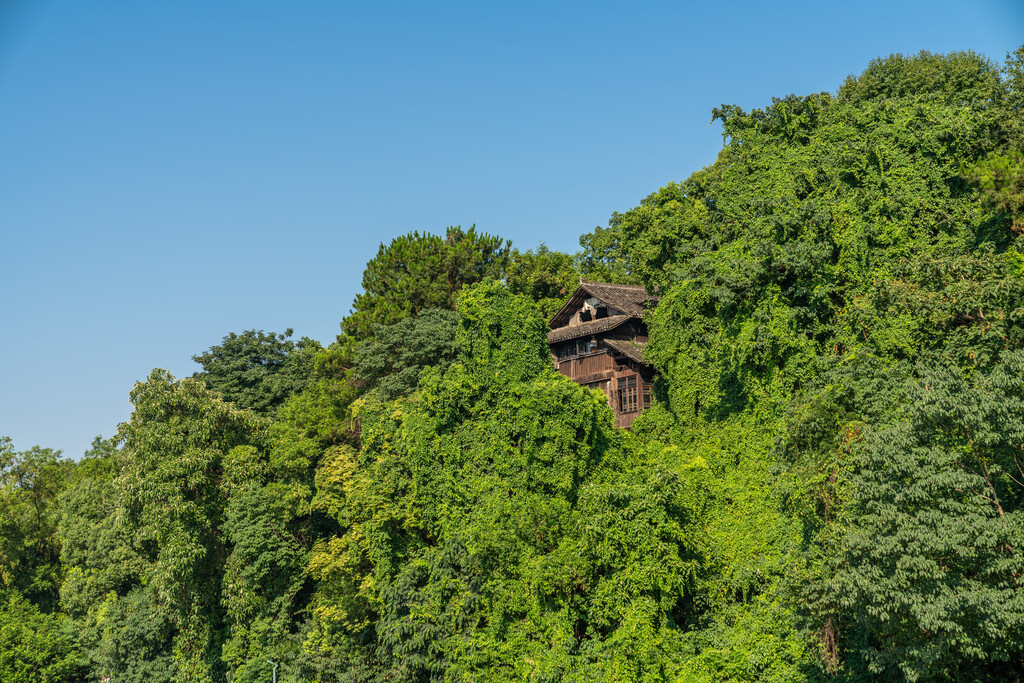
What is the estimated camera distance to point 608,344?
3881 cm

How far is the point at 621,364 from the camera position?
127 ft

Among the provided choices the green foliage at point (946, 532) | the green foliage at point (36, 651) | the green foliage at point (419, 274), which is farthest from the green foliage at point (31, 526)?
the green foliage at point (946, 532)

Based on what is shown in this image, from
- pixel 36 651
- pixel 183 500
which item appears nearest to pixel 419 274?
pixel 183 500

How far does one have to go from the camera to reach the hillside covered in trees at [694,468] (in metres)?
19.2

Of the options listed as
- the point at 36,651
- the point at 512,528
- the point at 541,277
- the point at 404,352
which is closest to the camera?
the point at 512,528

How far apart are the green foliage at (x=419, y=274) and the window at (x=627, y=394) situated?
42.2 ft

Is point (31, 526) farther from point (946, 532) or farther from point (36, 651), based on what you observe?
point (946, 532)

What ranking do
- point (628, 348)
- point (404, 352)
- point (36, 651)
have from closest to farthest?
1. point (628, 348)
2. point (404, 352)
3. point (36, 651)

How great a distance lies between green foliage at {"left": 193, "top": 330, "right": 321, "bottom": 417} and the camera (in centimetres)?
5716

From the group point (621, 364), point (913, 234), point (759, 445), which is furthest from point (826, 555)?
point (621, 364)

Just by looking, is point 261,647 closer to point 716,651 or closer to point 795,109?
point 716,651

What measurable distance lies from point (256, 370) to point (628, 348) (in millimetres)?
31299

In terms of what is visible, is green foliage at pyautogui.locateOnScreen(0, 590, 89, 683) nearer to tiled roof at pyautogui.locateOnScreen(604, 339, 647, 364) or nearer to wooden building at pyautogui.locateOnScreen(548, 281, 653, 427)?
wooden building at pyautogui.locateOnScreen(548, 281, 653, 427)

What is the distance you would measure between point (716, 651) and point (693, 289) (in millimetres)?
13676
